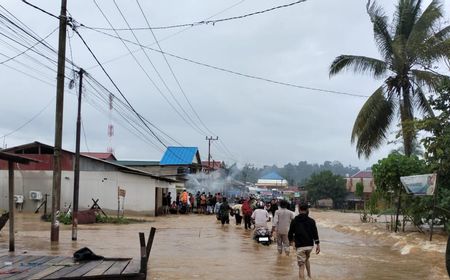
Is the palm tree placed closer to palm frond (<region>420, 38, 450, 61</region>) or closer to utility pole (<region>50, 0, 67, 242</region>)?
palm frond (<region>420, 38, 450, 61</region>)

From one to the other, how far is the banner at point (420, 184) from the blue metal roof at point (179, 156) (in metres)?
39.8

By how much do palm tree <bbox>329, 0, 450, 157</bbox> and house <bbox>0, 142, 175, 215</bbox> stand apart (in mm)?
15663

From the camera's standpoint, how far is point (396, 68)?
2803 centimetres

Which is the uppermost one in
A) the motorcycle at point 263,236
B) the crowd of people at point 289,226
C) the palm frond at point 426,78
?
the palm frond at point 426,78

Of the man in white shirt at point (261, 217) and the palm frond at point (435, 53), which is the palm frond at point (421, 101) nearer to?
the palm frond at point (435, 53)

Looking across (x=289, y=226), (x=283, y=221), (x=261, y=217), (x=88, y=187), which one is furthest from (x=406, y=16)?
(x=88, y=187)

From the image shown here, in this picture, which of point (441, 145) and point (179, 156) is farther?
point (179, 156)

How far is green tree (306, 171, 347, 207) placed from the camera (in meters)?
86.7

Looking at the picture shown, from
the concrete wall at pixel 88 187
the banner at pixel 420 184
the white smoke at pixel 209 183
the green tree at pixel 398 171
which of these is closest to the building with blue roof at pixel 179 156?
the white smoke at pixel 209 183

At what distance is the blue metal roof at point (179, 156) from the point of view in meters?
60.9

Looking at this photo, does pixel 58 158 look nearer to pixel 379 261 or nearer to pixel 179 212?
pixel 379 261

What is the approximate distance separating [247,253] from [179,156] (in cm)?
4556

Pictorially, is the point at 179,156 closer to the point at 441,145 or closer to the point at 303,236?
the point at 441,145

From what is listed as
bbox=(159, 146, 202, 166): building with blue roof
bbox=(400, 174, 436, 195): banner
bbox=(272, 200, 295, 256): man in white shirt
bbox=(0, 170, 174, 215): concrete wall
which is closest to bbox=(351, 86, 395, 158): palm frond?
bbox=(400, 174, 436, 195): banner
